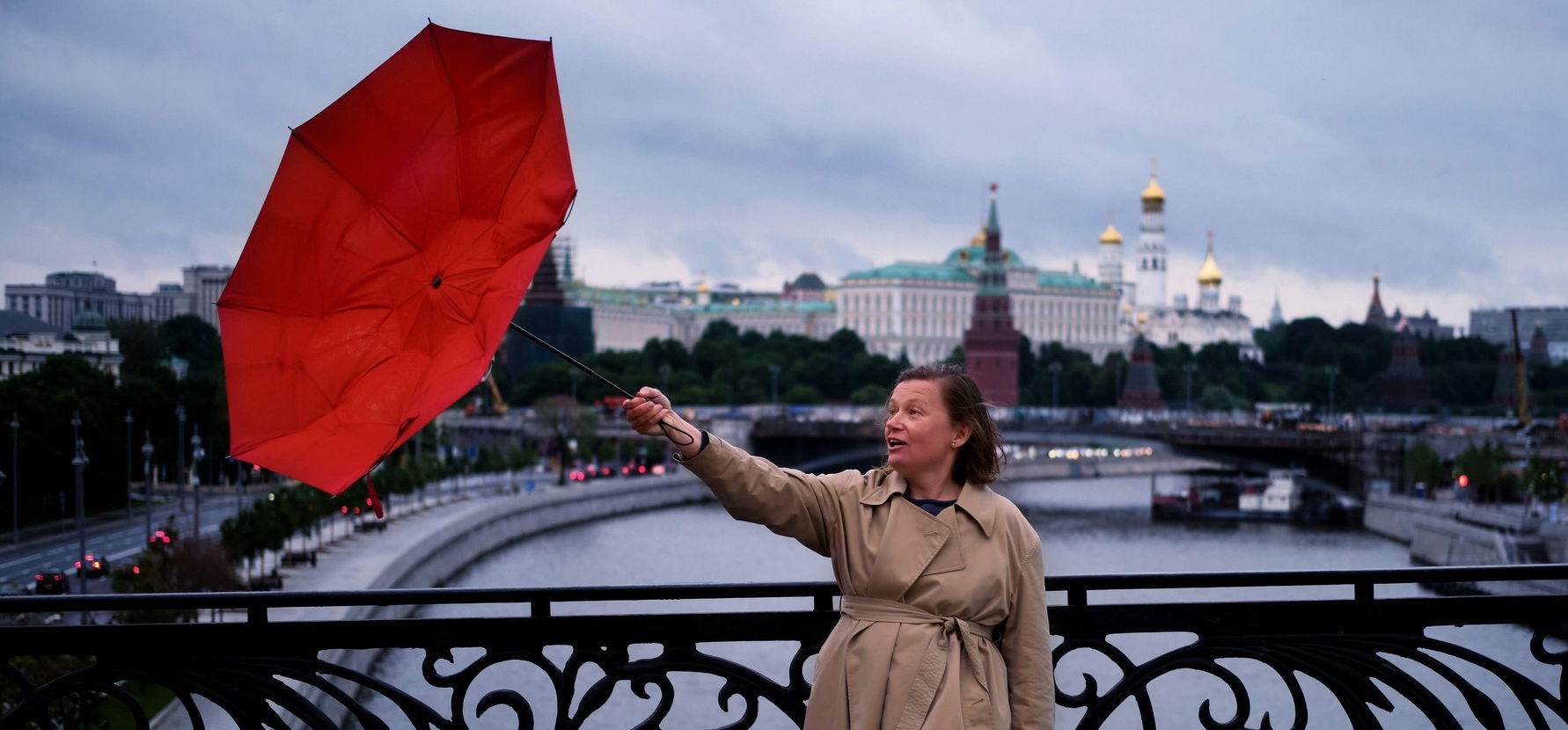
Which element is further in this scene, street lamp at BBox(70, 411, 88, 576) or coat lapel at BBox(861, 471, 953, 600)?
street lamp at BBox(70, 411, 88, 576)

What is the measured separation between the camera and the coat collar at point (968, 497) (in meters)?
3.09

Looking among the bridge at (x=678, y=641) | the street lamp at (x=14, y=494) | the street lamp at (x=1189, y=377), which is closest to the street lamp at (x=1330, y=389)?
the street lamp at (x=1189, y=377)

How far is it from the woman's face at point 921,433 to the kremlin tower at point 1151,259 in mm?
158989

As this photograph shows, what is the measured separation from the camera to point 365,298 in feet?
10.3

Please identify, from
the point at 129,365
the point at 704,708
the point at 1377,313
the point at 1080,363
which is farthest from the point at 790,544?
the point at 1377,313

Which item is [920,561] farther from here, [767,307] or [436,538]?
[767,307]

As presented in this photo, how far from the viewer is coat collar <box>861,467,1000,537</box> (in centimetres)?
309

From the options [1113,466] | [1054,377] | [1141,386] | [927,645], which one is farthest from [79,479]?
[1141,386]

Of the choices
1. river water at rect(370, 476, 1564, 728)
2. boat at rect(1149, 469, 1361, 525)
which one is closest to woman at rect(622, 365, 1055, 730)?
river water at rect(370, 476, 1564, 728)

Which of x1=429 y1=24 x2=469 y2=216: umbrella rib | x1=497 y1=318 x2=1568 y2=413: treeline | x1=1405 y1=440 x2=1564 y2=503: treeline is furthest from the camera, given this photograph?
x1=497 y1=318 x2=1568 y2=413: treeline

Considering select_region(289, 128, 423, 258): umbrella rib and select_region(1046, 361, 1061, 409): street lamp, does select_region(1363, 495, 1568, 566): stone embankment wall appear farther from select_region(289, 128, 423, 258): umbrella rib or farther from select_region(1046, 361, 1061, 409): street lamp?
select_region(1046, 361, 1061, 409): street lamp

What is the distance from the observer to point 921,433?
316cm

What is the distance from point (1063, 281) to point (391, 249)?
435 ft

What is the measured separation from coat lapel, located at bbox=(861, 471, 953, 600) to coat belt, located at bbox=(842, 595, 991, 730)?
1.0 inches
